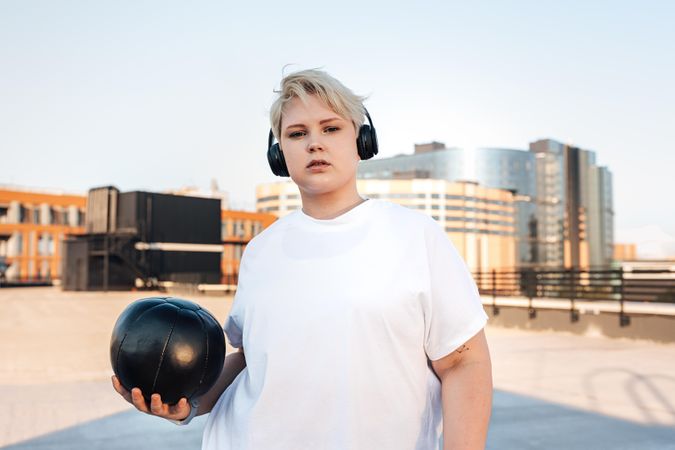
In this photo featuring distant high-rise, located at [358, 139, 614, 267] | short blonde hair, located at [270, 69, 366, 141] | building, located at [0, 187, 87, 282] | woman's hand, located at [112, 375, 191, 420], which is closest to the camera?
short blonde hair, located at [270, 69, 366, 141]

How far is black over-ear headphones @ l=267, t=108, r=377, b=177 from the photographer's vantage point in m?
1.97

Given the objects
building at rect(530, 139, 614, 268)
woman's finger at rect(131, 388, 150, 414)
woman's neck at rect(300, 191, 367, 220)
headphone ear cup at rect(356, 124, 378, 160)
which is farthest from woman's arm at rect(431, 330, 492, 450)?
building at rect(530, 139, 614, 268)

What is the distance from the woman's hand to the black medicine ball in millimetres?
20

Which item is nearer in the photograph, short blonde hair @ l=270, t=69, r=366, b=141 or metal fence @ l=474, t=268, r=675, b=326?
short blonde hair @ l=270, t=69, r=366, b=141

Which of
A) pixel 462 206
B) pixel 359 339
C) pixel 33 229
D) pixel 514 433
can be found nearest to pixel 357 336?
pixel 359 339

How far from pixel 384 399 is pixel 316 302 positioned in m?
0.29

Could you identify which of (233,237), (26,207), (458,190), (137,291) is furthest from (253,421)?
(458,190)

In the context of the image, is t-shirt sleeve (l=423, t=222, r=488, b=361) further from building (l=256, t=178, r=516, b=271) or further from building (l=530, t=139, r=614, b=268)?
building (l=530, t=139, r=614, b=268)

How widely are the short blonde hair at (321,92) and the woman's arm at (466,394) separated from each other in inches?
27.2

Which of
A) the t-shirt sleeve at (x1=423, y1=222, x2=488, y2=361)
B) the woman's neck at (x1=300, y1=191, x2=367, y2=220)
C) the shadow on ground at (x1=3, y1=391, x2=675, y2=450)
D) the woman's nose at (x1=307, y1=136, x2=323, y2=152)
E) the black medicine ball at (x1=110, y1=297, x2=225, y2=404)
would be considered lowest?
the shadow on ground at (x1=3, y1=391, x2=675, y2=450)

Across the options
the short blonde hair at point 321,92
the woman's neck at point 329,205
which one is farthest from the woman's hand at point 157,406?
the short blonde hair at point 321,92

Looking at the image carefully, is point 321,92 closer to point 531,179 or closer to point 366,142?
point 366,142

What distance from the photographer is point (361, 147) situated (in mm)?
1963

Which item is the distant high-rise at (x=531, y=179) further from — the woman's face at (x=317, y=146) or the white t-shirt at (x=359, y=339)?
the white t-shirt at (x=359, y=339)
